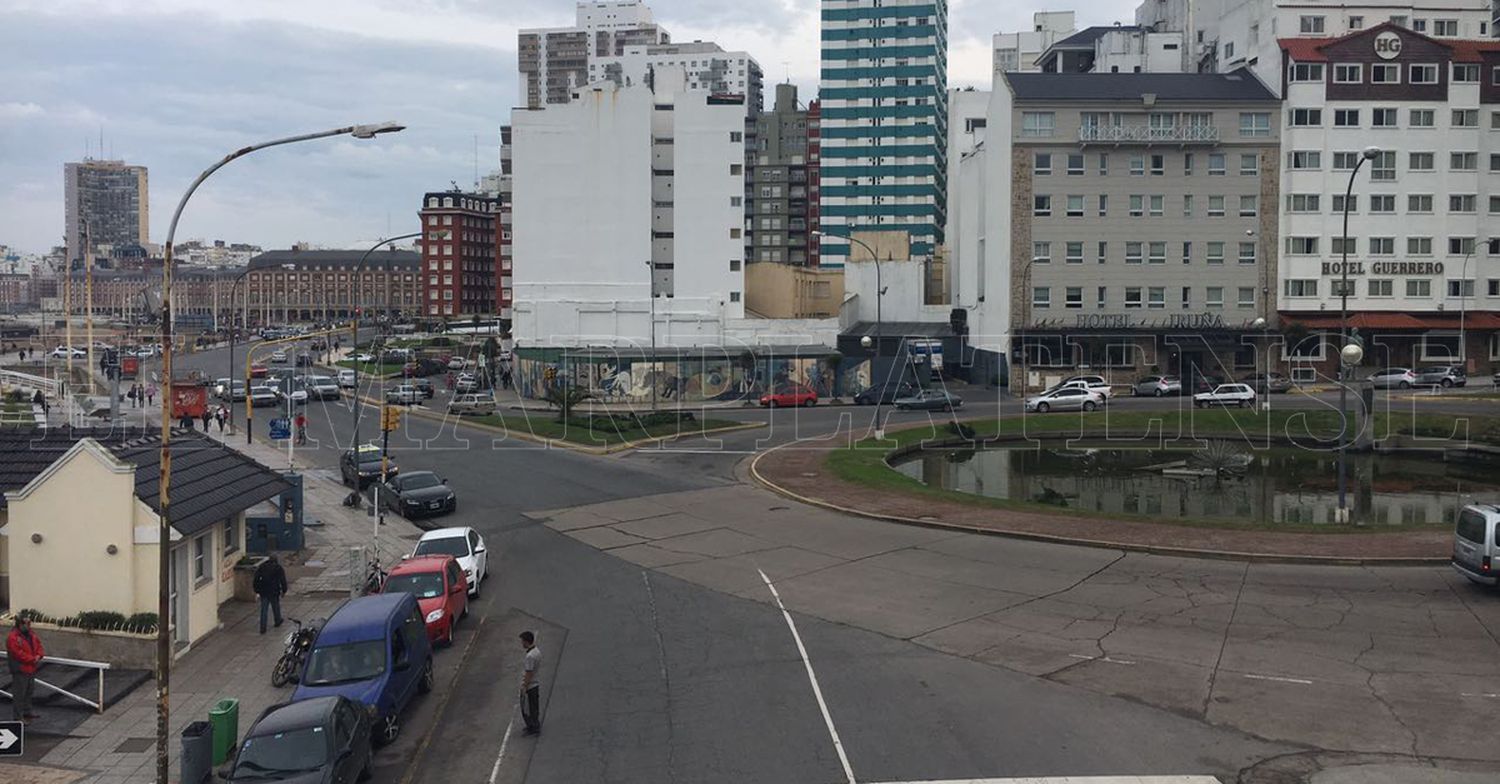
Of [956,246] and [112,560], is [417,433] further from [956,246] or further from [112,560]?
[956,246]

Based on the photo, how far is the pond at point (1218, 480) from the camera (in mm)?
31375

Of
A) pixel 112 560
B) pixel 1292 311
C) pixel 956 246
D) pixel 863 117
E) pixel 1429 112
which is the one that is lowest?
pixel 112 560

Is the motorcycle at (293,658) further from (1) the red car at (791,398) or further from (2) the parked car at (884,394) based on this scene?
(2) the parked car at (884,394)

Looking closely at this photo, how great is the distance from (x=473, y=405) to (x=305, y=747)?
51.8 metres

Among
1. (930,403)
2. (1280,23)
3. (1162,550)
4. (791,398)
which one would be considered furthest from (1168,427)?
(1280,23)

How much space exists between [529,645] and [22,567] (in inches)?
412

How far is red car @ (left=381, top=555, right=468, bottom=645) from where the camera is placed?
19453mm

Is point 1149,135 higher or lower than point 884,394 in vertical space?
higher

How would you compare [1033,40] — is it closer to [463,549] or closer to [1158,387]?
[1158,387]

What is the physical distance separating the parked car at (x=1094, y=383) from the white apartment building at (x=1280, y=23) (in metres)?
23.2

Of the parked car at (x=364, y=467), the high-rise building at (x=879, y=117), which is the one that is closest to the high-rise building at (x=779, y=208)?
the high-rise building at (x=879, y=117)

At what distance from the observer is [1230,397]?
5512 centimetres

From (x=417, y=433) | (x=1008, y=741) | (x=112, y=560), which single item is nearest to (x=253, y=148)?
(x=112, y=560)

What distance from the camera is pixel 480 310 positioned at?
16075 cm
